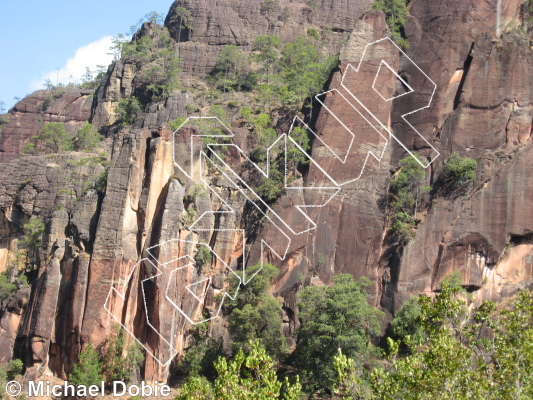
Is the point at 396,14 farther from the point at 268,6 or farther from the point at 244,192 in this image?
the point at 268,6

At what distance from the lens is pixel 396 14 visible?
4684cm

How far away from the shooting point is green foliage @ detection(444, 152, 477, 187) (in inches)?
1570

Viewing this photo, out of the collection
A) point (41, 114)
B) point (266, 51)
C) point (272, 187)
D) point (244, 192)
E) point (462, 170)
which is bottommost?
point (244, 192)

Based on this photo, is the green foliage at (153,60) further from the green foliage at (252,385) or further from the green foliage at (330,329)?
the green foliage at (252,385)

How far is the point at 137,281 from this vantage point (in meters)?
38.5

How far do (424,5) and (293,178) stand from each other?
12583 millimetres

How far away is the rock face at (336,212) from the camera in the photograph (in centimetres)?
3847

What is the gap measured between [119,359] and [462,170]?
17.6m

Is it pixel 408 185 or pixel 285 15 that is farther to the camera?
pixel 285 15

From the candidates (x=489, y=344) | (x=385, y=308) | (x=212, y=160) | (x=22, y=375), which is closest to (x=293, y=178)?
(x=212, y=160)

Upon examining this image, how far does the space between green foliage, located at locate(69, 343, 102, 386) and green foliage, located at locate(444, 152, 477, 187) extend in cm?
1798

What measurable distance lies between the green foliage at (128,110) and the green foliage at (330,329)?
23407mm

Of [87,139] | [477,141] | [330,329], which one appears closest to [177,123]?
[87,139]

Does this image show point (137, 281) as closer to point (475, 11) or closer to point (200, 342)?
point (200, 342)
